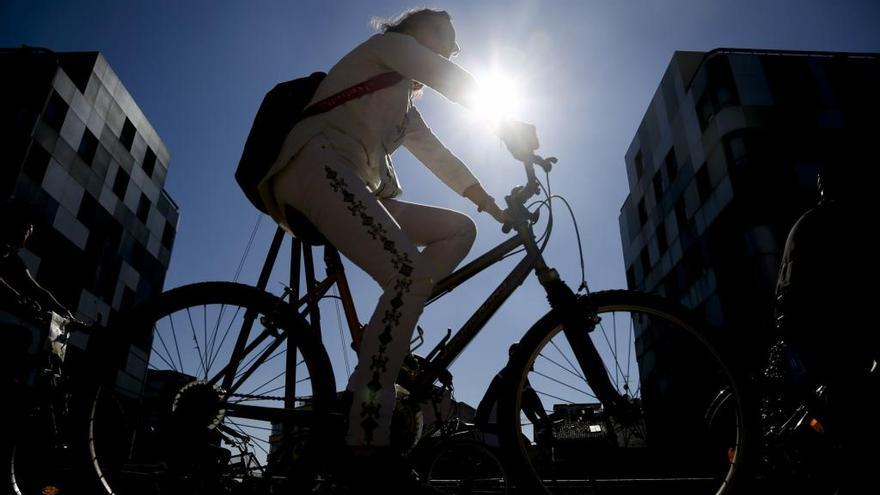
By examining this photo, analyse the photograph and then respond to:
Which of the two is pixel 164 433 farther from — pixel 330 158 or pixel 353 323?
pixel 330 158

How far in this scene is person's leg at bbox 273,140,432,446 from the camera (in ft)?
7.38

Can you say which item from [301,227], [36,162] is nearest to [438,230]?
[301,227]

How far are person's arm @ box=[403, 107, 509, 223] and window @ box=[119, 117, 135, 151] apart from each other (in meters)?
32.1

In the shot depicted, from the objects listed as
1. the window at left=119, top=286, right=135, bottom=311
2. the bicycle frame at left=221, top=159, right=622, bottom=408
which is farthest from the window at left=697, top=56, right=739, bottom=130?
the window at left=119, top=286, right=135, bottom=311

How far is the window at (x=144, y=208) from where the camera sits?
31578 millimetres

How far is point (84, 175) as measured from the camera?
25469mm

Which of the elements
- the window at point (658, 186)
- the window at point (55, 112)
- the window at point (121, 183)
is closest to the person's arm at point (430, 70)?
the window at point (55, 112)

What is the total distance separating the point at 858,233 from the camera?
105 inches

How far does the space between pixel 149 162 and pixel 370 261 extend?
117ft

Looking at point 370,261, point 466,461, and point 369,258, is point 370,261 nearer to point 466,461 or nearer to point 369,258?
point 369,258

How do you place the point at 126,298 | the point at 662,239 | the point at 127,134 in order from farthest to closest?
the point at 127,134 → the point at 126,298 → the point at 662,239

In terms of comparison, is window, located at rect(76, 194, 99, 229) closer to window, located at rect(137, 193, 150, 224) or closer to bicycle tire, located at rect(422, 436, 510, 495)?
window, located at rect(137, 193, 150, 224)

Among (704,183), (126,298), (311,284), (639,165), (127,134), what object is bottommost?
(311,284)

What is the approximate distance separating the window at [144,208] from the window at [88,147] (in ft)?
17.6
